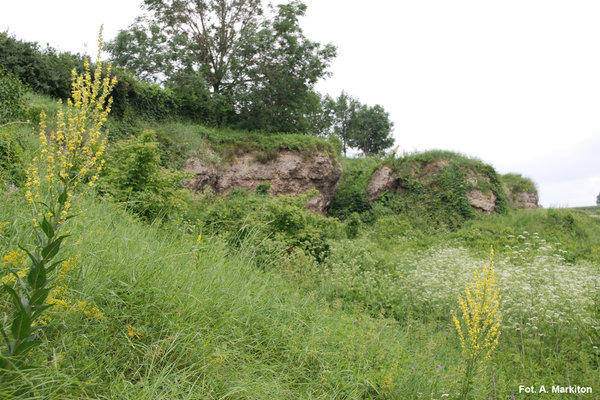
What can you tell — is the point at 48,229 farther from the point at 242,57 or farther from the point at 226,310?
the point at 242,57

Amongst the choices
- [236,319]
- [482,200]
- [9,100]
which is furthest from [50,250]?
[482,200]

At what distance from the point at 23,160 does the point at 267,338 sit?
15.5ft

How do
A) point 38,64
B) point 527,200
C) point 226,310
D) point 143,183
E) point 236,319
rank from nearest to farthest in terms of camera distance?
1. point 236,319
2. point 226,310
3. point 143,183
4. point 38,64
5. point 527,200

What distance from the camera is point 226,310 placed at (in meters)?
Result: 2.98

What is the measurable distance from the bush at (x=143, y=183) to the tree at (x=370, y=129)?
38.4 m

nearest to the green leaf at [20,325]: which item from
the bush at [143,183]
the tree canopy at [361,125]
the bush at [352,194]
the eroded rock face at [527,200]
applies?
the bush at [143,183]

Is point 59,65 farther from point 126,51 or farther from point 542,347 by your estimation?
point 542,347

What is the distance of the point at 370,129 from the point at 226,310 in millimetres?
42384

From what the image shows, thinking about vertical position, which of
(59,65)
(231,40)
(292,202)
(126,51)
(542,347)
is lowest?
(542,347)

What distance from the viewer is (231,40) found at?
19016 mm

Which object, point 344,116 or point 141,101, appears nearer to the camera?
point 141,101

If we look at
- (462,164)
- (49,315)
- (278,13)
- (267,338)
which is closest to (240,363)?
(267,338)

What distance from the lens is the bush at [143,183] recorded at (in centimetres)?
588

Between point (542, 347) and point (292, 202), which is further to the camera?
point (292, 202)
